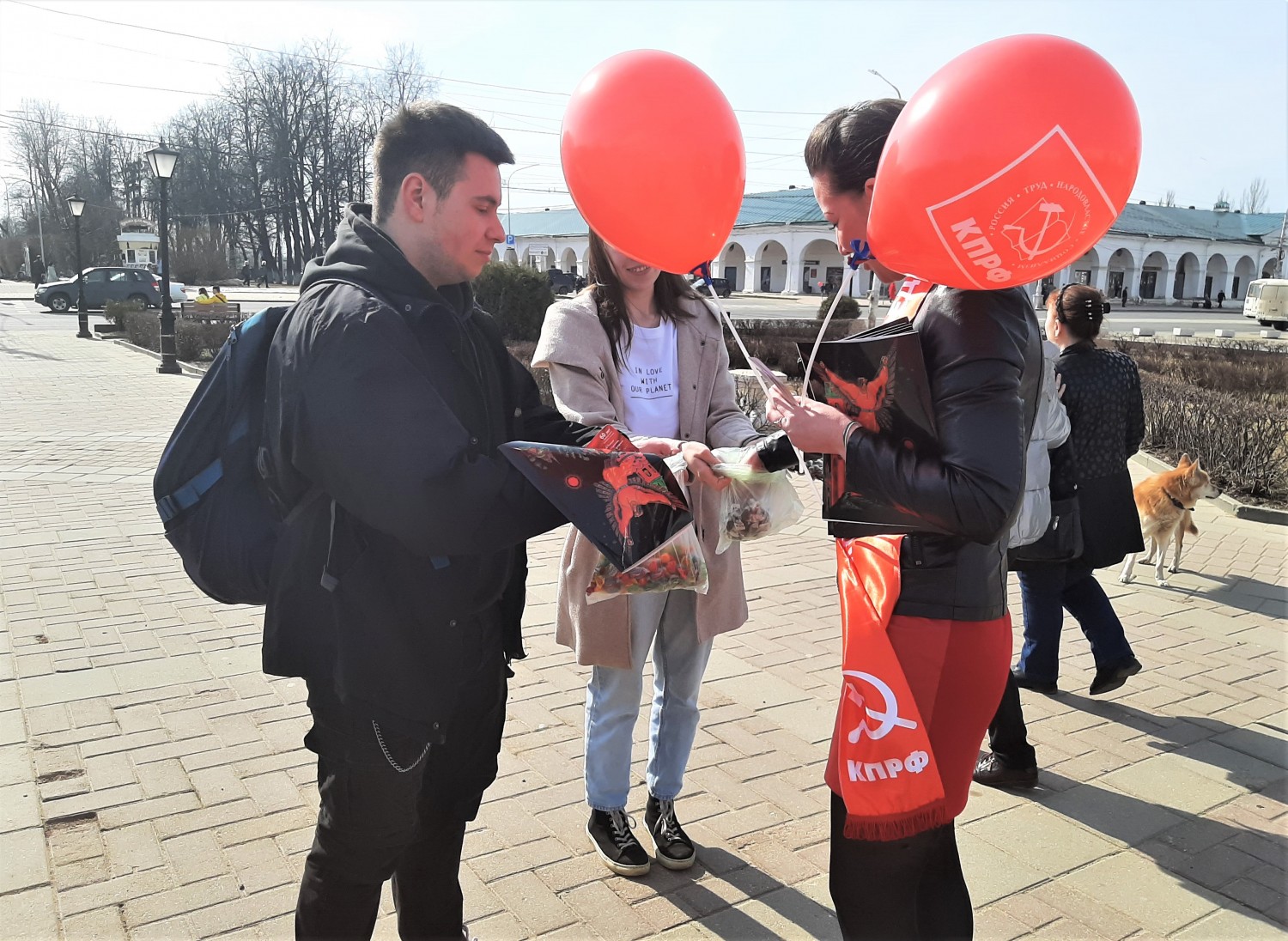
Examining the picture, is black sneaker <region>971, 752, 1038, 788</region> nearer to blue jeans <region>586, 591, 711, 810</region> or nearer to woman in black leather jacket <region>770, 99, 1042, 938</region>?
blue jeans <region>586, 591, 711, 810</region>

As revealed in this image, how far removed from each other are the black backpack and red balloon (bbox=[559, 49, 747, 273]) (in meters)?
0.75

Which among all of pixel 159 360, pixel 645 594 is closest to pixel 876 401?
pixel 645 594

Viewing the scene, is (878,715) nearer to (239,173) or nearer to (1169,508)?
(1169,508)

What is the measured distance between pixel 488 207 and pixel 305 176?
70.7 metres

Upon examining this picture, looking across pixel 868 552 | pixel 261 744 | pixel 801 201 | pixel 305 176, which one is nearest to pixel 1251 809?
pixel 868 552

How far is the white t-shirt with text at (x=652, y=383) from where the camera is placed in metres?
2.98

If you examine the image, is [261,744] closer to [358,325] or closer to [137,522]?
[358,325]

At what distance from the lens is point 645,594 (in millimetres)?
2869

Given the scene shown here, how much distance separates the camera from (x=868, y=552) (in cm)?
206

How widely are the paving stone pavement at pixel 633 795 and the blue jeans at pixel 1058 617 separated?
0.20 meters

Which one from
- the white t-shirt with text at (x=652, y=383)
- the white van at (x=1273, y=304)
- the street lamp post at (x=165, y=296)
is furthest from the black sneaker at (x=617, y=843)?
the white van at (x=1273, y=304)

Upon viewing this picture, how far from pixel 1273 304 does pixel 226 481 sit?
4596 centimetres

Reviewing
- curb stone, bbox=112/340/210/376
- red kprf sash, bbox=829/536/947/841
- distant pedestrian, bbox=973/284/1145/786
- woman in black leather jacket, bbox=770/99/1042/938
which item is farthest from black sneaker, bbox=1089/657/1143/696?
curb stone, bbox=112/340/210/376

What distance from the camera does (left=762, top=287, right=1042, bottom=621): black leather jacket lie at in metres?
1.73
